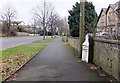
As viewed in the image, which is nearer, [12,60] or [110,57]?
[110,57]

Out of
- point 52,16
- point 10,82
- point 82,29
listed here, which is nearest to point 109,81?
point 10,82

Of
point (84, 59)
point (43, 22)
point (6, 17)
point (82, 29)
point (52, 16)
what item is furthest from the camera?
point (6, 17)

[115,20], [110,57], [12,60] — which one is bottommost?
[12,60]

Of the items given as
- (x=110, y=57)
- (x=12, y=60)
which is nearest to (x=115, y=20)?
(x=110, y=57)

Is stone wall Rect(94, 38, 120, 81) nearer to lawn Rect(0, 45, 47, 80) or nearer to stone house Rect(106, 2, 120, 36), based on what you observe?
stone house Rect(106, 2, 120, 36)

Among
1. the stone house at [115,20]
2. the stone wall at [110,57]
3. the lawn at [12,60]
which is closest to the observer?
the stone wall at [110,57]

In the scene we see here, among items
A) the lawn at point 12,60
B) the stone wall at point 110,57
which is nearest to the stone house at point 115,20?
the stone wall at point 110,57

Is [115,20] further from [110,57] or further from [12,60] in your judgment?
[12,60]

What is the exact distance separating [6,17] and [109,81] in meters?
63.0

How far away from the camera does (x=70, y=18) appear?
16.4 metres

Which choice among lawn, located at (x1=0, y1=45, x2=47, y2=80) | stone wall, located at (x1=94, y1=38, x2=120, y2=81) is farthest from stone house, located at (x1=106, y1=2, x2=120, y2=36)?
lawn, located at (x1=0, y1=45, x2=47, y2=80)

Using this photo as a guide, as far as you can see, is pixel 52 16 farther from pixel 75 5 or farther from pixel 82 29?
pixel 82 29

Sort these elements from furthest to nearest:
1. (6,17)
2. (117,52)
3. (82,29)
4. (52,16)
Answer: (6,17), (52,16), (82,29), (117,52)

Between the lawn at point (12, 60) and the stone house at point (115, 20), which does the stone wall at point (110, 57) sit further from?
the lawn at point (12, 60)
